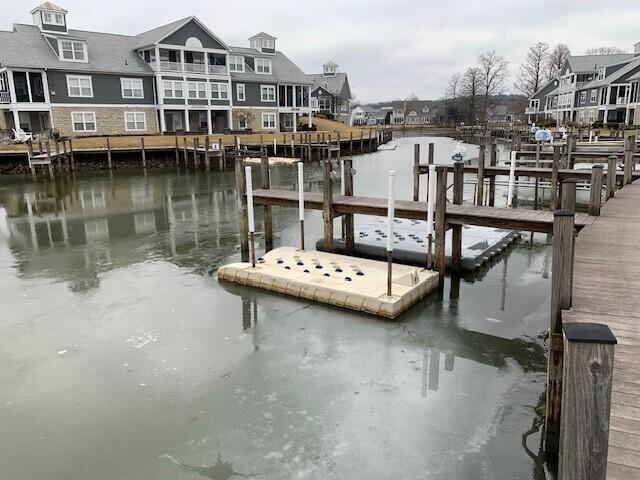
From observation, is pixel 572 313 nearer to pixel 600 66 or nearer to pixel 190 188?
pixel 190 188

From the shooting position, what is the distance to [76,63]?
3844 centimetres

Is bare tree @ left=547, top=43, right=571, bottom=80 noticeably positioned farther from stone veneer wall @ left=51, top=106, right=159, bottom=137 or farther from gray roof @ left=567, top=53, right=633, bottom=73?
stone veneer wall @ left=51, top=106, right=159, bottom=137

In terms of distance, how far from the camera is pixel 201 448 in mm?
5711

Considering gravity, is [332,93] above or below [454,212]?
above

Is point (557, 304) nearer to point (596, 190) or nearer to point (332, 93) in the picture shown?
point (596, 190)

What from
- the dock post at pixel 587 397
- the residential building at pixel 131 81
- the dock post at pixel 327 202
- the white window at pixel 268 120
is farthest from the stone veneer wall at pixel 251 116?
the dock post at pixel 587 397

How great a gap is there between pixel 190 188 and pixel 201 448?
72.7 ft

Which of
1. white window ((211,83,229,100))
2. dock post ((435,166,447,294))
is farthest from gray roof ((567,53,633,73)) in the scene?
dock post ((435,166,447,294))

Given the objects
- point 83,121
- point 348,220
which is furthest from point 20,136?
point 348,220

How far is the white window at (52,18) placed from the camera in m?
38.7

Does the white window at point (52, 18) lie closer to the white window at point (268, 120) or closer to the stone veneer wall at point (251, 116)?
the stone veneer wall at point (251, 116)

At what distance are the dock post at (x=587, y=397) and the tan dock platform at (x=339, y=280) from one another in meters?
6.27

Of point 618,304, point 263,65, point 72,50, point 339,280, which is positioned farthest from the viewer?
point 263,65

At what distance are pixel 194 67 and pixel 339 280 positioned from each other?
3735 cm
